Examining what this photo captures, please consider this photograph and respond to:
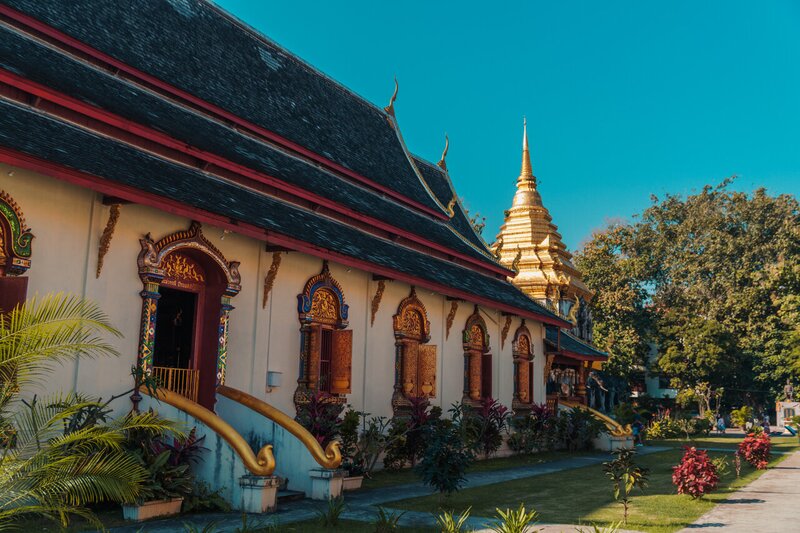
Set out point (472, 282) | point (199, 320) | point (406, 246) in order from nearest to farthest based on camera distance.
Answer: point (199, 320) → point (406, 246) → point (472, 282)

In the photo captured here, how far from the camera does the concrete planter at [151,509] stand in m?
7.90

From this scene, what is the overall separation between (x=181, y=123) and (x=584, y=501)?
8.20 meters

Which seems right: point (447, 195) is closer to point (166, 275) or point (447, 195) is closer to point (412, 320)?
point (412, 320)

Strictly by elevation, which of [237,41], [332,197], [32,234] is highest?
[237,41]

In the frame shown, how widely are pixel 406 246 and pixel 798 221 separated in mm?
34978

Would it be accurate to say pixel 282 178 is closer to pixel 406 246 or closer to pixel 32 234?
pixel 406 246

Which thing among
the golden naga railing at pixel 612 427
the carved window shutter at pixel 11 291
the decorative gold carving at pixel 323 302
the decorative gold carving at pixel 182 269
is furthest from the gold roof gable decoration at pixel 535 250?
the carved window shutter at pixel 11 291

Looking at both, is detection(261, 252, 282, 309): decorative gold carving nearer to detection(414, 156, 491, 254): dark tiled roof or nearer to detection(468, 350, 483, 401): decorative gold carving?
detection(468, 350, 483, 401): decorative gold carving

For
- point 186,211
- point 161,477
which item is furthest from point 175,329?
point 161,477

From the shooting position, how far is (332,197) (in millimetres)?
14219

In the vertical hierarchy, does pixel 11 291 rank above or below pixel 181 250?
below

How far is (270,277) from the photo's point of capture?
11.6 meters

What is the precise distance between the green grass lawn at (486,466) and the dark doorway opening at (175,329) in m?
3.38

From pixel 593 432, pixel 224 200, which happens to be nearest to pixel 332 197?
pixel 224 200
